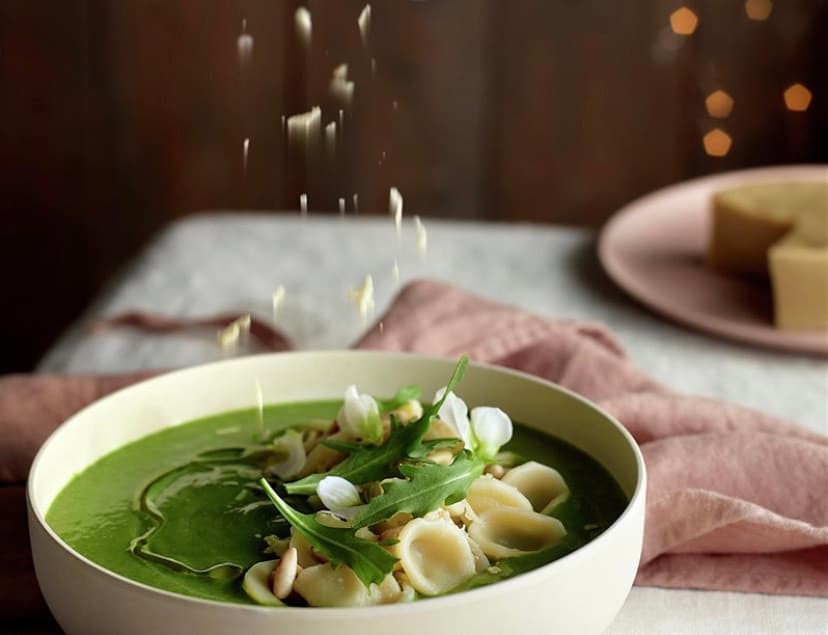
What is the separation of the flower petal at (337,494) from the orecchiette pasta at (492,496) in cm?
9

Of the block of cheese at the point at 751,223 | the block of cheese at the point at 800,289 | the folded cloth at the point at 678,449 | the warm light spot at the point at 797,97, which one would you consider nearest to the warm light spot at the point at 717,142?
the warm light spot at the point at 797,97

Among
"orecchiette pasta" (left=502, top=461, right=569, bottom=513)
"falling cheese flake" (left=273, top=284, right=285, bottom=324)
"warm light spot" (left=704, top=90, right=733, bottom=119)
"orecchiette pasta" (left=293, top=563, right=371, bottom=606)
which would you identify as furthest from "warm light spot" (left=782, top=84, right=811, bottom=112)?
"orecchiette pasta" (left=293, top=563, right=371, bottom=606)

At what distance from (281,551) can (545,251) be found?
1.26 metres

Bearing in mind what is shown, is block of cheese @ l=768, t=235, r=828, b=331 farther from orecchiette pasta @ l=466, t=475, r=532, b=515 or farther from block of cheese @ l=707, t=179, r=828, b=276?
orecchiette pasta @ l=466, t=475, r=532, b=515

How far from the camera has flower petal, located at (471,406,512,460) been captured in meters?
0.94

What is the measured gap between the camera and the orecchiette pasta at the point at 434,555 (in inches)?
31.6

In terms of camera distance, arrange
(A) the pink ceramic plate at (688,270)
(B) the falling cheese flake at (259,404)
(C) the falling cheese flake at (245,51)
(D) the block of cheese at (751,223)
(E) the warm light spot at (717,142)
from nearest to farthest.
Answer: (B) the falling cheese flake at (259,404), (A) the pink ceramic plate at (688,270), (D) the block of cheese at (751,223), (C) the falling cheese flake at (245,51), (E) the warm light spot at (717,142)

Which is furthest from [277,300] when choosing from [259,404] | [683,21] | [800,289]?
[683,21]

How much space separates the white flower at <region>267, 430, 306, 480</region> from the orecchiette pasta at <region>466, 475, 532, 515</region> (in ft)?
0.53

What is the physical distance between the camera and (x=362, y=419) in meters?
0.98

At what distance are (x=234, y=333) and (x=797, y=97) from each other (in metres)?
1.88

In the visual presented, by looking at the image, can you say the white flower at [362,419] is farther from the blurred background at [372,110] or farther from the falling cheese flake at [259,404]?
the blurred background at [372,110]

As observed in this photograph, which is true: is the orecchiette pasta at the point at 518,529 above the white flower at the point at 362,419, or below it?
below

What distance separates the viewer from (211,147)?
3115 mm
